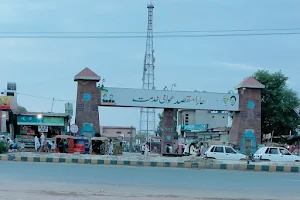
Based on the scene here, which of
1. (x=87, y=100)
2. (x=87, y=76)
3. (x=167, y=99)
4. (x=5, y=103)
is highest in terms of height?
(x=87, y=76)

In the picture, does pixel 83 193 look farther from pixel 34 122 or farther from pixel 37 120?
pixel 34 122

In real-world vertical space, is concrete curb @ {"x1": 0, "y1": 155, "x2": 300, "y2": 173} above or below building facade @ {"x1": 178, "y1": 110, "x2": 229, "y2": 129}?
below

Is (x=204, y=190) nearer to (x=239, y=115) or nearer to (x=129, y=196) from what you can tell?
(x=129, y=196)

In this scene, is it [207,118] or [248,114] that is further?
[207,118]

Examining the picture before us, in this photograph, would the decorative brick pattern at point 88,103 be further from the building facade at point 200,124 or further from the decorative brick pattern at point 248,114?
the building facade at point 200,124

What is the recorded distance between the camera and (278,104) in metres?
46.6

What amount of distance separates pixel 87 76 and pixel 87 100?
1.99 metres

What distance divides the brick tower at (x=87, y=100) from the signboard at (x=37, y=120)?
3278 mm

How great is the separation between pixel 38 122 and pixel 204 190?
29.5 meters

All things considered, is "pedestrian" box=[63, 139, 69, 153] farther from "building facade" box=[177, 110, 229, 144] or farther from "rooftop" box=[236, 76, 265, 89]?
"building facade" box=[177, 110, 229, 144]

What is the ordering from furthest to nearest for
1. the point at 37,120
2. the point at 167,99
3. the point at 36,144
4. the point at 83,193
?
the point at 37,120
the point at 167,99
the point at 36,144
the point at 83,193

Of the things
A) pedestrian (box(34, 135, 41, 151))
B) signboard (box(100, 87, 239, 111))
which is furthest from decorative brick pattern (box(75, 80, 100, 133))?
pedestrian (box(34, 135, 41, 151))

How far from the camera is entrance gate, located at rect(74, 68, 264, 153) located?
126 ft

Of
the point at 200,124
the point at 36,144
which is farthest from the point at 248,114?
the point at 200,124
